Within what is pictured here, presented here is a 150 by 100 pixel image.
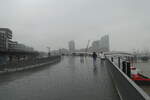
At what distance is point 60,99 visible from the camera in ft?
18.6

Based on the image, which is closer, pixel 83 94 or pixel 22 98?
pixel 22 98

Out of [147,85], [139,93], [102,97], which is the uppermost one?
[139,93]

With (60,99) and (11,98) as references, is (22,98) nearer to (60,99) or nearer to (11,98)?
(11,98)

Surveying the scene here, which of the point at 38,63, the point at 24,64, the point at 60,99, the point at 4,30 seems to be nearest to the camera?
the point at 60,99

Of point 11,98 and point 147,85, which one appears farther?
point 147,85

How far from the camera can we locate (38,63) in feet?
67.0

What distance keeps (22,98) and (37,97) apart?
59cm

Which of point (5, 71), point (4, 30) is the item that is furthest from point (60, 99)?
point (4, 30)

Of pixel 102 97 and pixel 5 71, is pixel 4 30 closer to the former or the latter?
pixel 5 71

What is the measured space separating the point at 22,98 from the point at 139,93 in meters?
4.68

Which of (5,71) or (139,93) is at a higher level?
(139,93)

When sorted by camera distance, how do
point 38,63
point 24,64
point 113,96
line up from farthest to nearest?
1. point 38,63
2. point 24,64
3. point 113,96

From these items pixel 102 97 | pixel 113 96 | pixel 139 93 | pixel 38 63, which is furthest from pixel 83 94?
pixel 38 63

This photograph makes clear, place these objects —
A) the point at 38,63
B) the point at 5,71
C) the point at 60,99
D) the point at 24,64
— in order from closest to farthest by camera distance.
A: the point at 60,99 < the point at 5,71 < the point at 24,64 < the point at 38,63
